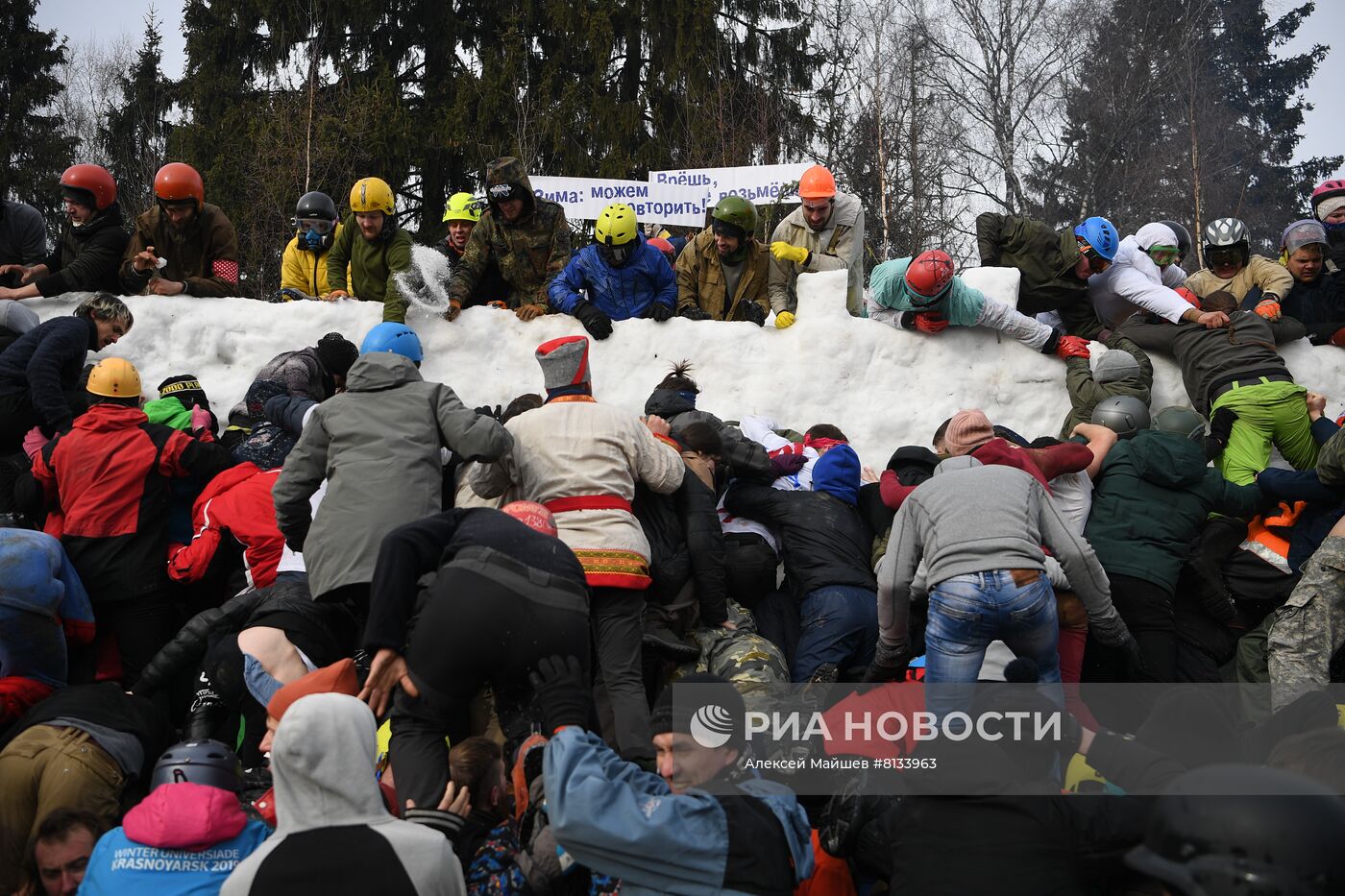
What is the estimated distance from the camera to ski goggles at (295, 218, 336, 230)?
27.9 feet

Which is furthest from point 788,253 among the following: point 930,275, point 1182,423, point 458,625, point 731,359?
point 458,625

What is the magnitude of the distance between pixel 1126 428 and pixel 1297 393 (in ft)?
3.44

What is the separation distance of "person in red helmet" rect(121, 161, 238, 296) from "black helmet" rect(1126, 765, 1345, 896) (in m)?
7.70

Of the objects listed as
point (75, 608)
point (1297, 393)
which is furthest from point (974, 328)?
point (75, 608)

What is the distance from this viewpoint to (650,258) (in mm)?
8391

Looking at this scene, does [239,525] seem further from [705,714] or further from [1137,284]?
[1137,284]

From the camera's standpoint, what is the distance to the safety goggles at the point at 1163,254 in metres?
8.42

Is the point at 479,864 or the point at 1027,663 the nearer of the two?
the point at 479,864

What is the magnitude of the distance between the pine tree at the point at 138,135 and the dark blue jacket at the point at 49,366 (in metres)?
17.5

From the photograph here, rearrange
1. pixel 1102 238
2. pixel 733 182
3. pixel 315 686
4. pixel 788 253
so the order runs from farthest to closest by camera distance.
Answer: pixel 733 182, pixel 788 253, pixel 1102 238, pixel 315 686

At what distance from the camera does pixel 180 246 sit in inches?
333

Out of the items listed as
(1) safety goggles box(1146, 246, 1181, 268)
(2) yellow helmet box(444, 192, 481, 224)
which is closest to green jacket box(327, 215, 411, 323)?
(2) yellow helmet box(444, 192, 481, 224)

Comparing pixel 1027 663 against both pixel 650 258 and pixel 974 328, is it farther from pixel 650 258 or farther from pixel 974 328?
pixel 650 258

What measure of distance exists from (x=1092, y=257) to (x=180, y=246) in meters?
6.67
